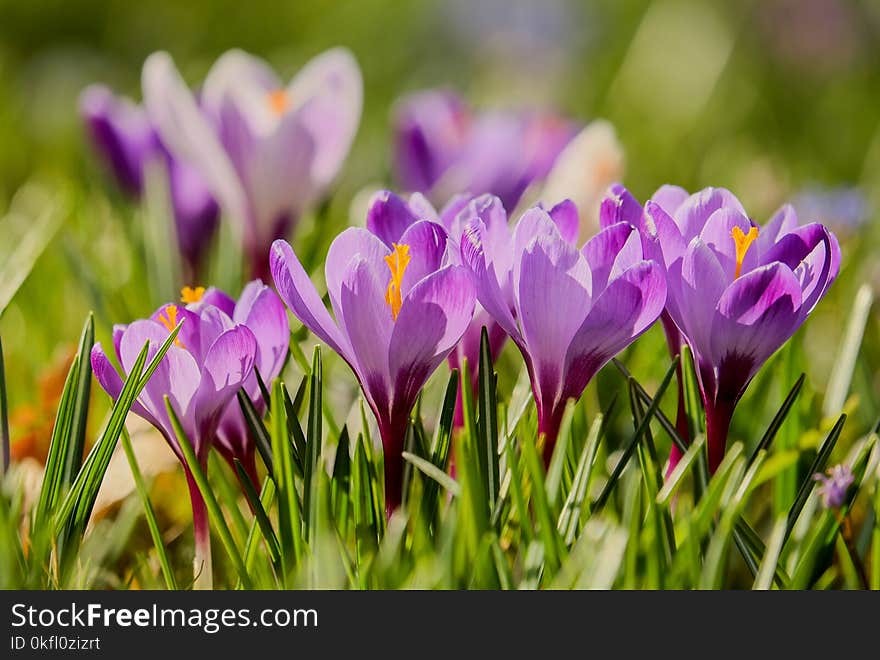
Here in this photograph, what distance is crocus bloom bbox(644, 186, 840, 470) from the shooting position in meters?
0.48

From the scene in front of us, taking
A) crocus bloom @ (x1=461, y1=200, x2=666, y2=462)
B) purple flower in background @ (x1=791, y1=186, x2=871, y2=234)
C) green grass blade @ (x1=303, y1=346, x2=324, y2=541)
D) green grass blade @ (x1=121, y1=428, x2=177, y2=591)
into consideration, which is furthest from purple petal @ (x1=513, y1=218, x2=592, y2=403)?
purple flower in background @ (x1=791, y1=186, x2=871, y2=234)

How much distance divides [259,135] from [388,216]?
0.32m

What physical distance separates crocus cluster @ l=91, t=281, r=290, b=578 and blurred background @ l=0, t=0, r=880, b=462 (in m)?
0.29

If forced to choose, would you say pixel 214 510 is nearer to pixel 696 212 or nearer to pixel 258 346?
pixel 258 346

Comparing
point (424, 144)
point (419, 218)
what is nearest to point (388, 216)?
point (419, 218)

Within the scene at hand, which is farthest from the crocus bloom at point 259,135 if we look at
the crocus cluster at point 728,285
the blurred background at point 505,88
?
the crocus cluster at point 728,285

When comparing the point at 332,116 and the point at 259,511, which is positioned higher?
the point at 332,116

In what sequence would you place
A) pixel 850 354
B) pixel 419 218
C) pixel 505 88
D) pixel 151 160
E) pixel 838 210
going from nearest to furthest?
1. pixel 419 218
2. pixel 850 354
3. pixel 151 160
4. pixel 838 210
5. pixel 505 88

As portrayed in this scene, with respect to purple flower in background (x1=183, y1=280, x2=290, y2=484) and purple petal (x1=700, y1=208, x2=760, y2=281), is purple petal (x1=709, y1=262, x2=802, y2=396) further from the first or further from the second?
purple flower in background (x1=183, y1=280, x2=290, y2=484)

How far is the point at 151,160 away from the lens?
989 mm

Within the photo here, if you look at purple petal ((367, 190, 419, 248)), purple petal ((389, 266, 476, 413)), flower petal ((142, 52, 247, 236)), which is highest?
flower petal ((142, 52, 247, 236))
